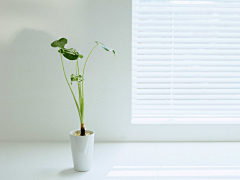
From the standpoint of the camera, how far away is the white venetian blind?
1435mm

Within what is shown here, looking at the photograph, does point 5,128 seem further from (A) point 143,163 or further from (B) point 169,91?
(B) point 169,91

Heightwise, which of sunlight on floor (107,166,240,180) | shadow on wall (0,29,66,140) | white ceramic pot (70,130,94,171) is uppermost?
shadow on wall (0,29,66,140)

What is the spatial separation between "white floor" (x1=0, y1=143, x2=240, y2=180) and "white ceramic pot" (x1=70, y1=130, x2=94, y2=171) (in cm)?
3

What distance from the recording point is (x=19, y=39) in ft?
4.64

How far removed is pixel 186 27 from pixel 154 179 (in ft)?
3.03

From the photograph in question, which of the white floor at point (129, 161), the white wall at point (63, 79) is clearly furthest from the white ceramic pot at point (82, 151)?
the white wall at point (63, 79)

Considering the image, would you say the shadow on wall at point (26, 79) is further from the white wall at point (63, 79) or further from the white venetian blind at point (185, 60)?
the white venetian blind at point (185, 60)

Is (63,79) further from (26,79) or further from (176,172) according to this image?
Answer: (176,172)

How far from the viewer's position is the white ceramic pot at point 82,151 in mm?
1049

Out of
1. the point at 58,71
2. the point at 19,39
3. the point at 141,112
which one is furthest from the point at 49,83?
the point at 141,112

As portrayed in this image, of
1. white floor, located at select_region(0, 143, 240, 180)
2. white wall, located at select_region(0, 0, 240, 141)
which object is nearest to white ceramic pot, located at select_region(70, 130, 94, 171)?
white floor, located at select_region(0, 143, 240, 180)

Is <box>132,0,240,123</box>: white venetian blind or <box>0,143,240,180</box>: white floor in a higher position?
<box>132,0,240,123</box>: white venetian blind

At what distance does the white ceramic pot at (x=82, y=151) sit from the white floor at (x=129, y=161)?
31 millimetres

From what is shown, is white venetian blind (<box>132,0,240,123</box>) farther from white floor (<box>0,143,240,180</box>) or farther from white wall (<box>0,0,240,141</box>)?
white floor (<box>0,143,240,180</box>)
